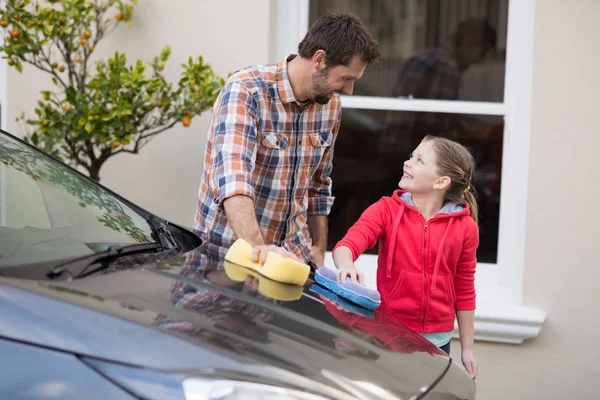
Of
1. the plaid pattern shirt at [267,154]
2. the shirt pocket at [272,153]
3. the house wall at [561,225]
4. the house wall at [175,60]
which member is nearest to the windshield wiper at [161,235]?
the plaid pattern shirt at [267,154]

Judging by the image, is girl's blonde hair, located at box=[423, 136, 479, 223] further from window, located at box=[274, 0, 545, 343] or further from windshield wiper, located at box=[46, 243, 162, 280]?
window, located at box=[274, 0, 545, 343]

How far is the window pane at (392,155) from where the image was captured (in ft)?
A: 15.8

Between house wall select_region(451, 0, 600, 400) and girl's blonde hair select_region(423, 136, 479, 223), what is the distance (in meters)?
1.51

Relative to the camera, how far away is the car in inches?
77.2

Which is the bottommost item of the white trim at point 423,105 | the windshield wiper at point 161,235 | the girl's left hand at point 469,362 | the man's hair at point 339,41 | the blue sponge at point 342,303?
the girl's left hand at point 469,362

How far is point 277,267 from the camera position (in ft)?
8.80

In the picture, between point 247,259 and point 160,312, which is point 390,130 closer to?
point 247,259

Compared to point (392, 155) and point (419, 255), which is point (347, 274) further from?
point (392, 155)

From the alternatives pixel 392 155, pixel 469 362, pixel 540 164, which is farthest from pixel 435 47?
pixel 469 362

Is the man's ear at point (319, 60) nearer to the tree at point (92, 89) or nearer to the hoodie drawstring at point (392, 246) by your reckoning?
the hoodie drawstring at point (392, 246)

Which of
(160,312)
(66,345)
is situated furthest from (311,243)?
(66,345)

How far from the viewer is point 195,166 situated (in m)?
4.84

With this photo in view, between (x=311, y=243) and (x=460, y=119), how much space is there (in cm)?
152

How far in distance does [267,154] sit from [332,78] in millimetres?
363
